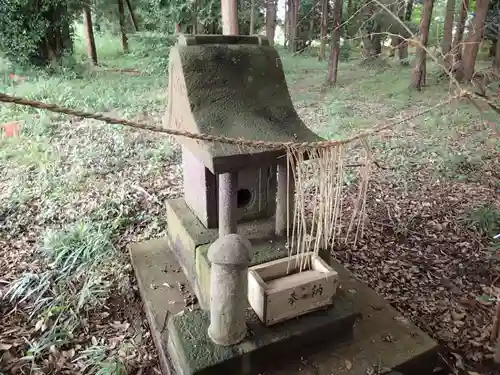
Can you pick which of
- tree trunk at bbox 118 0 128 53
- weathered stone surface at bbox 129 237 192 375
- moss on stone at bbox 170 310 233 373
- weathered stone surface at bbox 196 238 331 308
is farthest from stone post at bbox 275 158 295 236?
tree trunk at bbox 118 0 128 53

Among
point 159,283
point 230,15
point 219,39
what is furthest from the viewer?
point 230,15

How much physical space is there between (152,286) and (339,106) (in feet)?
27.5

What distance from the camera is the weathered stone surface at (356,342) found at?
3.13 metres

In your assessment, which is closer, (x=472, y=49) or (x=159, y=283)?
(x=159, y=283)

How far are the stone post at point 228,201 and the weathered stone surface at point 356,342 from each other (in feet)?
2.53

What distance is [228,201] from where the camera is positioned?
10.7 feet

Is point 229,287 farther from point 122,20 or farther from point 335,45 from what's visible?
point 122,20

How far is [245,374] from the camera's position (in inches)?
118

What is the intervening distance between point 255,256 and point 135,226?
263 centimetres

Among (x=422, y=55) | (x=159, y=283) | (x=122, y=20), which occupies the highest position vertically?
(x=122, y=20)

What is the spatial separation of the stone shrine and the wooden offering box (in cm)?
2

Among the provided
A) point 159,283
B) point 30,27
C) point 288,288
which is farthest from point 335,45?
point 288,288

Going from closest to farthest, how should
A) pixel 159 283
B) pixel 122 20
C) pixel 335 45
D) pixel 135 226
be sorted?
pixel 159 283 < pixel 135 226 < pixel 335 45 < pixel 122 20

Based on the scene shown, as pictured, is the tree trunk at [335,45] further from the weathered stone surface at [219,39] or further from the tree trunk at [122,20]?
the tree trunk at [122,20]
